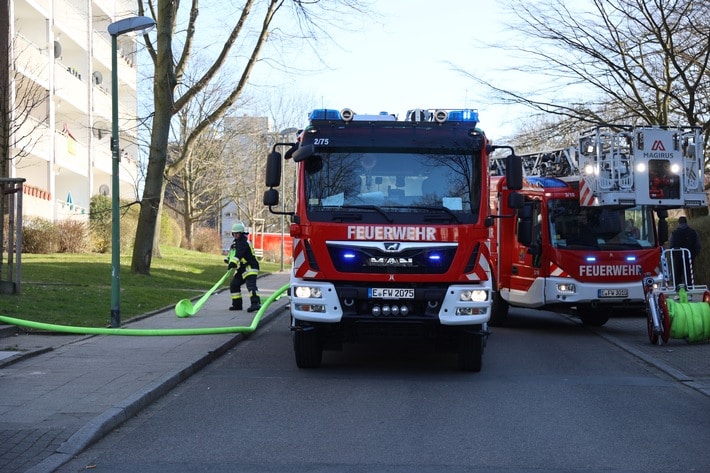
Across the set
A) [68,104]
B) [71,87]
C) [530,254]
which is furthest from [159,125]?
[68,104]

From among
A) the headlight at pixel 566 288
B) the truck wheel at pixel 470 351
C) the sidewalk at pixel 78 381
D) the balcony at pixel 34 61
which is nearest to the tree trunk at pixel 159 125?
the balcony at pixel 34 61

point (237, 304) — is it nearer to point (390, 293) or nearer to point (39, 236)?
point (390, 293)

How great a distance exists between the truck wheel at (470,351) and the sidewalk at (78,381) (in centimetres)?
319

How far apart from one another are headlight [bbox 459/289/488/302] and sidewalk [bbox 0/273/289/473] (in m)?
3.27

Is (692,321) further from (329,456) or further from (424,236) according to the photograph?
(329,456)

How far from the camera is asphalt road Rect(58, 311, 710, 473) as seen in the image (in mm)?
6664

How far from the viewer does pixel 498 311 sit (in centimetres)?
1722

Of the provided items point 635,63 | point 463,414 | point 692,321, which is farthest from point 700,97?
point 463,414

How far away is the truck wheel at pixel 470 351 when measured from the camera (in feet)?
35.6

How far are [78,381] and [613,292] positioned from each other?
365 inches

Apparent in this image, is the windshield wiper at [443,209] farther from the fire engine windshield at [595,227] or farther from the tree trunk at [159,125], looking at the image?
the tree trunk at [159,125]

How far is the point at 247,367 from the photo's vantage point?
37.5 feet

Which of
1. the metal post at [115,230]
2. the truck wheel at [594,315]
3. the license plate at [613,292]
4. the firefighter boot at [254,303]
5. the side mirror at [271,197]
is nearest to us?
the side mirror at [271,197]

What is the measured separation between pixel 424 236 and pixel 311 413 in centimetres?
273
